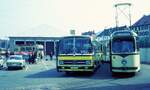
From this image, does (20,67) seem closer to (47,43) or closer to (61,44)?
(61,44)

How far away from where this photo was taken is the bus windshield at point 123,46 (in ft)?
74.7

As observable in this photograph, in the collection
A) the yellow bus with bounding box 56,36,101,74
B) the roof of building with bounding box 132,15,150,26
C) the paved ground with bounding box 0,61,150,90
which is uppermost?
the roof of building with bounding box 132,15,150,26

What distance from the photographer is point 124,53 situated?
74.0 feet

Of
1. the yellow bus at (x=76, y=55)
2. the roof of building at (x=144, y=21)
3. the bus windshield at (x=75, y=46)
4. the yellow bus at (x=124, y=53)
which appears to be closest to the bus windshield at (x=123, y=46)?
the yellow bus at (x=124, y=53)

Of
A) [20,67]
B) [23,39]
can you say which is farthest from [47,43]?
[20,67]

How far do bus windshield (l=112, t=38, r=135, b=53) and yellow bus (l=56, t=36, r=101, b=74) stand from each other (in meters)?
1.58

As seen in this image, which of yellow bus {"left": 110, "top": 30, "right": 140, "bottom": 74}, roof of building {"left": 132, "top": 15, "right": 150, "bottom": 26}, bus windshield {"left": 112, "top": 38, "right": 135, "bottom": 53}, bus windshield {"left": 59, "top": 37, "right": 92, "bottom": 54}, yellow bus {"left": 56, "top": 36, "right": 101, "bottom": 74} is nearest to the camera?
yellow bus {"left": 110, "top": 30, "right": 140, "bottom": 74}

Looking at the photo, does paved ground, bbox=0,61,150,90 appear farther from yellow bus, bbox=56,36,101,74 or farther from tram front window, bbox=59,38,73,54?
tram front window, bbox=59,38,73,54

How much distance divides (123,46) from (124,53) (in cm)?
64

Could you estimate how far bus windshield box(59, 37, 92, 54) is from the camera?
23.5 meters

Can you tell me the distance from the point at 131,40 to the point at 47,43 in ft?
231

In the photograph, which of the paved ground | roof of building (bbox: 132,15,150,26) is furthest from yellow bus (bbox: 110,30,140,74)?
roof of building (bbox: 132,15,150,26)

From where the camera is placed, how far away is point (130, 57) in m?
22.3

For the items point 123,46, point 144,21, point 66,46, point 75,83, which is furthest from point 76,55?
point 144,21
